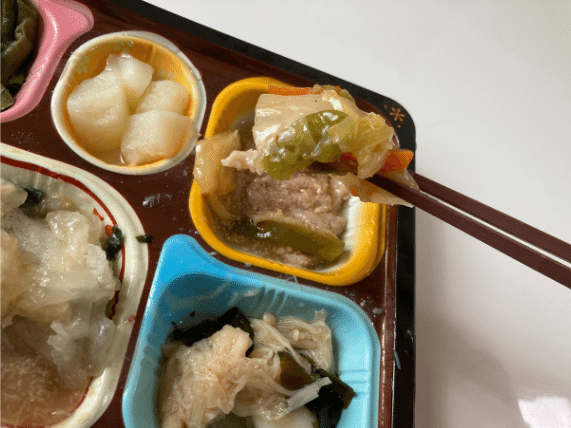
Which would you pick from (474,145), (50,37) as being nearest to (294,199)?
(50,37)

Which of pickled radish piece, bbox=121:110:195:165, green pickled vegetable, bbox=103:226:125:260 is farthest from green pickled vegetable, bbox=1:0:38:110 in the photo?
green pickled vegetable, bbox=103:226:125:260

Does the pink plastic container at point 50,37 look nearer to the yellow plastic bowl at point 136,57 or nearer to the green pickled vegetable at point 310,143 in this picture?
the yellow plastic bowl at point 136,57

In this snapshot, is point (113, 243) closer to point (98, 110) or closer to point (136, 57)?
point (98, 110)

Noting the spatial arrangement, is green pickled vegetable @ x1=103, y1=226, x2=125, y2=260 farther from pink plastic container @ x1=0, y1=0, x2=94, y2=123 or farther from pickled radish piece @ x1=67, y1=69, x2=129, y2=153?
pink plastic container @ x1=0, y1=0, x2=94, y2=123

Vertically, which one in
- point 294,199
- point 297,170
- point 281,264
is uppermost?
point 297,170

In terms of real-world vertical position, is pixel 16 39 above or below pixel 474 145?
below

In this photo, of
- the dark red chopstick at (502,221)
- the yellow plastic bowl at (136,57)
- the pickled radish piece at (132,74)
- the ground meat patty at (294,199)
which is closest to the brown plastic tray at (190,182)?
the yellow plastic bowl at (136,57)
